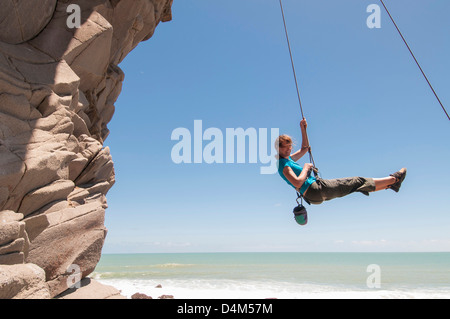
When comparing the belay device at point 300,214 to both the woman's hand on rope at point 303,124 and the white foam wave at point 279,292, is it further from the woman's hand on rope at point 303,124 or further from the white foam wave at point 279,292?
the white foam wave at point 279,292

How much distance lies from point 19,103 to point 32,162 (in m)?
1.73

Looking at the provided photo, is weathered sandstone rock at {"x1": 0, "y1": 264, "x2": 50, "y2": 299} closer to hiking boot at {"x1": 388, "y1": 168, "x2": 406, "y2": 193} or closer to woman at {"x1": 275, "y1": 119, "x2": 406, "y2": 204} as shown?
woman at {"x1": 275, "y1": 119, "x2": 406, "y2": 204}

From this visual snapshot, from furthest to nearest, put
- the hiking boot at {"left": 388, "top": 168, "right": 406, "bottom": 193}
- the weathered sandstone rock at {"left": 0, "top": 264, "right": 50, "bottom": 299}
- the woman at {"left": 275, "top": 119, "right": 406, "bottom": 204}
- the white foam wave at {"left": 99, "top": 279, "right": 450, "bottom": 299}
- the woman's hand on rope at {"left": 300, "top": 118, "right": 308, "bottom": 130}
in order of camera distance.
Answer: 1. the white foam wave at {"left": 99, "top": 279, "right": 450, "bottom": 299}
2. the woman's hand on rope at {"left": 300, "top": 118, "right": 308, "bottom": 130}
3. the hiking boot at {"left": 388, "top": 168, "right": 406, "bottom": 193}
4. the woman at {"left": 275, "top": 119, "right": 406, "bottom": 204}
5. the weathered sandstone rock at {"left": 0, "top": 264, "right": 50, "bottom": 299}

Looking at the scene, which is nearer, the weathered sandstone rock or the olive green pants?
the weathered sandstone rock

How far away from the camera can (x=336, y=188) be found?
619 centimetres

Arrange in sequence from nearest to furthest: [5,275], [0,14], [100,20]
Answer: [5,275]
[0,14]
[100,20]

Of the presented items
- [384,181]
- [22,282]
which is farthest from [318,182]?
[22,282]

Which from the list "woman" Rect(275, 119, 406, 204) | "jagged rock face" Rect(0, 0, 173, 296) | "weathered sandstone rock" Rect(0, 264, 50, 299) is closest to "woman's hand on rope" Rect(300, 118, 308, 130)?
"woman" Rect(275, 119, 406, 204)

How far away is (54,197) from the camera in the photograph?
8.57 metres

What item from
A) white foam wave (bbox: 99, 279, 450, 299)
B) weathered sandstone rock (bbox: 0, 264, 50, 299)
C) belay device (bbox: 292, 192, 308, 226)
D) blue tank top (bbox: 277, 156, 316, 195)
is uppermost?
blue tank top (bbox: 277, 156, 316, 195)

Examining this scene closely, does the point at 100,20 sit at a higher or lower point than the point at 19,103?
higher

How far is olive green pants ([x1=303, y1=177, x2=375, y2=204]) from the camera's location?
243 inches
